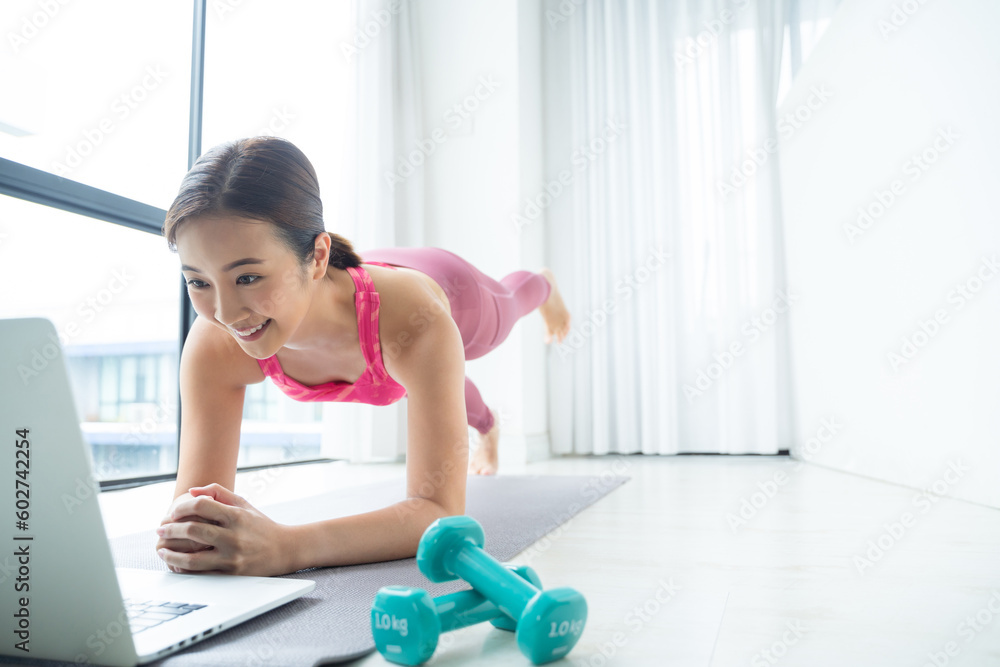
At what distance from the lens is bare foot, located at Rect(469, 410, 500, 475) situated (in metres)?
2.38

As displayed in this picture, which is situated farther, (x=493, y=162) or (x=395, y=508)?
(x=493, y=162)

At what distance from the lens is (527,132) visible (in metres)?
3.37

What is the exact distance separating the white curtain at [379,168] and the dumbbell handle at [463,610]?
2415 millimetres

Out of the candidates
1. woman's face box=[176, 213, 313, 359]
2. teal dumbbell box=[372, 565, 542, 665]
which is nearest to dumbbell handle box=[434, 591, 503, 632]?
teal dumbbell box=[372, 565, 542, 665]

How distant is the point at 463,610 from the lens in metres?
0.69

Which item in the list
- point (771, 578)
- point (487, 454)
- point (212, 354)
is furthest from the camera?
point (487, 454)

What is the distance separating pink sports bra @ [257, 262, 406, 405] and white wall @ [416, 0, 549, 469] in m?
1.79

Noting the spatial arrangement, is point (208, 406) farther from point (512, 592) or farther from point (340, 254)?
point (512, 592)

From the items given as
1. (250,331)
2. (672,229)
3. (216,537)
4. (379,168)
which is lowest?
(216,537)

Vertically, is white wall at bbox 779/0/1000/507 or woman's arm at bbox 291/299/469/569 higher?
white wall at bbox 779/0/1000/507

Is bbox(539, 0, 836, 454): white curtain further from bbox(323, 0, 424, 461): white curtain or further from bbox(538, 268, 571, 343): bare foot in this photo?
bbox(538, 268, 571, 343): bare foot

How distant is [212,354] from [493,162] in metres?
2.40

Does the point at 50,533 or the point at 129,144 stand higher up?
the point at 129,144

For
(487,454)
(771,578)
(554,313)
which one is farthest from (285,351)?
(554,313)
